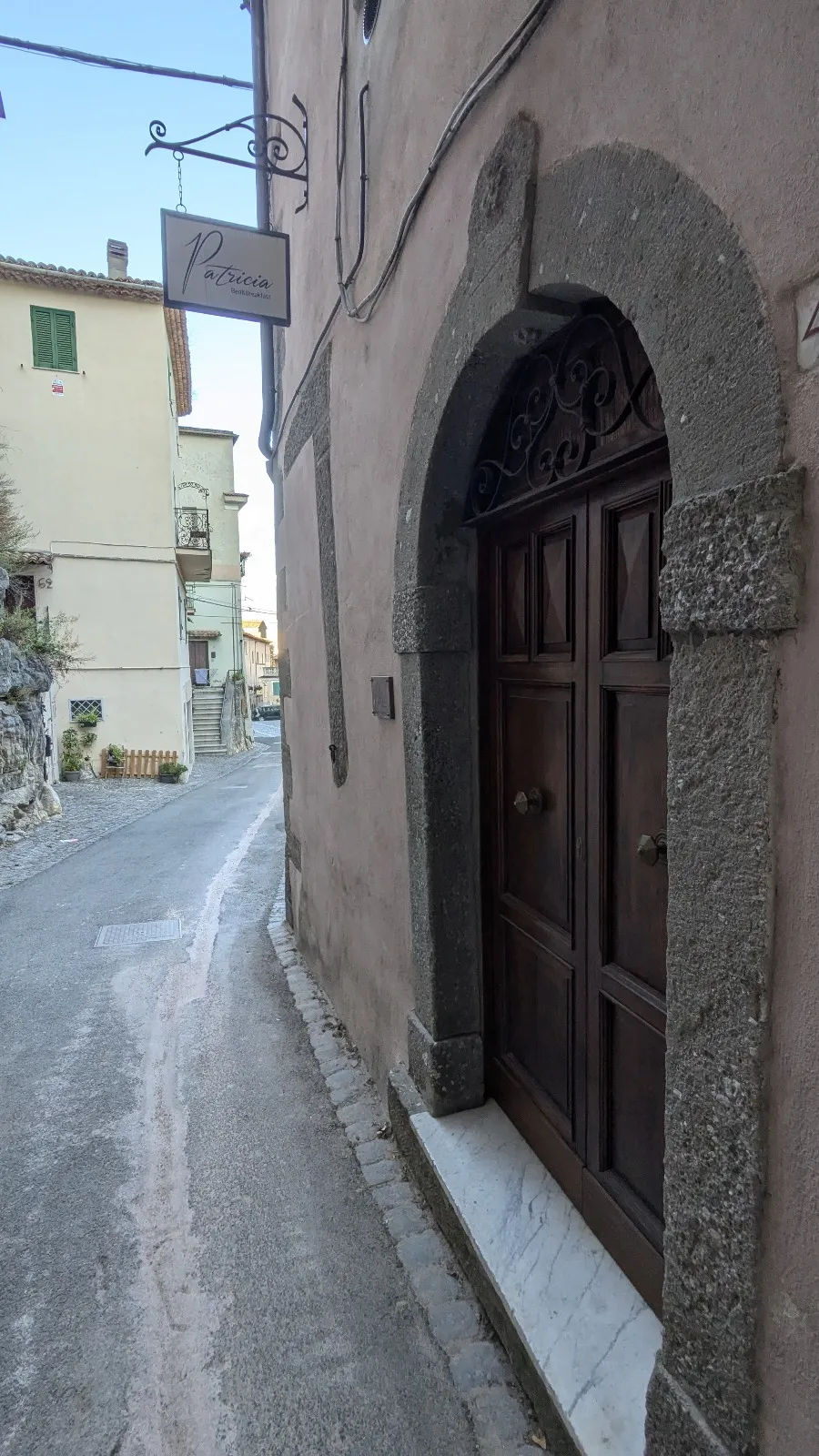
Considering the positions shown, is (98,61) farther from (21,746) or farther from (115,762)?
(115,762)

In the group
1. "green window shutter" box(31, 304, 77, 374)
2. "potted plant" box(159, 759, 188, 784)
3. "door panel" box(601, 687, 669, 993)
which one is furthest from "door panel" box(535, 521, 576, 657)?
"green window shutter" box(31, 304, 77, 374)

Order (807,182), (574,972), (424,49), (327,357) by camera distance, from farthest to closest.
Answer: (327,357), (424,49), (574,972), (807,182)

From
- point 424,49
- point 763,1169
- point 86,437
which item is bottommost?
point 763,1169

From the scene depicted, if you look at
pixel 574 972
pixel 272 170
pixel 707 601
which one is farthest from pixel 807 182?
pixel 272 170

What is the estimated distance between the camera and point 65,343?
57.1ft

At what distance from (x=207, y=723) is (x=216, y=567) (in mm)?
8477

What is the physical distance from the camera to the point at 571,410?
2035 mm

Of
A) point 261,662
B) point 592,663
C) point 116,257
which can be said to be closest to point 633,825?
point 592,663

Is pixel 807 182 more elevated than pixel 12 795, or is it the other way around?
pixel 807 182

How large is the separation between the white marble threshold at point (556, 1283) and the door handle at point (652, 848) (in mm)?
→ 1173

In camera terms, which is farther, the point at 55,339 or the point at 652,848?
the point at 55,339

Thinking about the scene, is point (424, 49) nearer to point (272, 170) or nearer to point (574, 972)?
point (272, 170)

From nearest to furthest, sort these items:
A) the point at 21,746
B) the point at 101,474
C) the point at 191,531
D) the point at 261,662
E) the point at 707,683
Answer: the point at 707,683
the point at 21,746
the point at 101,474
the point at 191,531
the point at 261,662

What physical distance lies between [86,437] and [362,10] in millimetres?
16546
